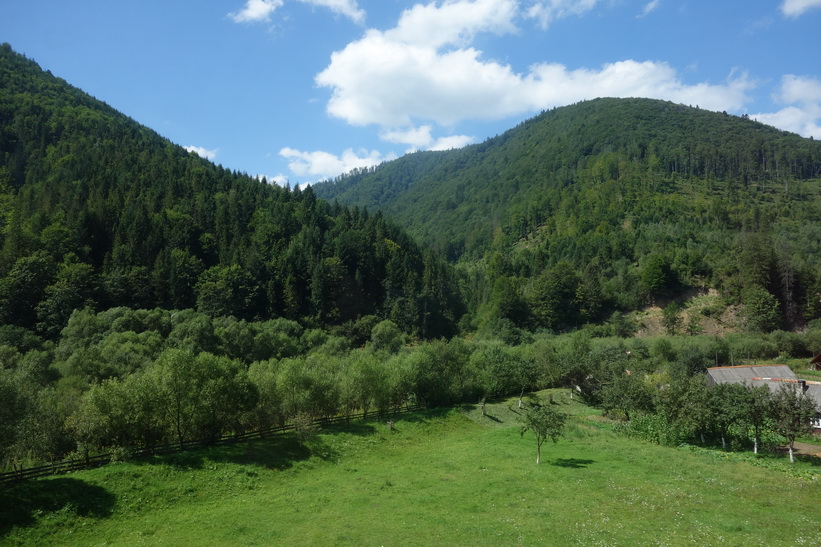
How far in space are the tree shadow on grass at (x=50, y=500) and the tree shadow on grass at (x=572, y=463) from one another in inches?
1321

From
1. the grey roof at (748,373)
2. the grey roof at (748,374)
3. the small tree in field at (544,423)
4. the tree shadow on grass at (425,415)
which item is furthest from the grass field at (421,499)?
the grey roof at (748,373)

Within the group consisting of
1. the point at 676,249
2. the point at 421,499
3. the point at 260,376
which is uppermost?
the point at 676,249

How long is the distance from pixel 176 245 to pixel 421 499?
3778 inches

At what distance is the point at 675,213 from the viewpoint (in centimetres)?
15700

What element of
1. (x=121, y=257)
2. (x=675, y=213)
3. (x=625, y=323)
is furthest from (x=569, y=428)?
(x=675, y=213)

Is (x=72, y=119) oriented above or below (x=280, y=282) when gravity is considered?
above

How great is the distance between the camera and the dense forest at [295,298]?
4212 centimetres

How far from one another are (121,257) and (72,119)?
340ft

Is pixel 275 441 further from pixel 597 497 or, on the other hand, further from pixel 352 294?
pixel 352 294

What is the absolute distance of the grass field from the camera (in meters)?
24.4

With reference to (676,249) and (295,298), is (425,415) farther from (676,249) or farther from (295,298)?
(676,249)

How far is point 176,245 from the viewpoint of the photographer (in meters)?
106

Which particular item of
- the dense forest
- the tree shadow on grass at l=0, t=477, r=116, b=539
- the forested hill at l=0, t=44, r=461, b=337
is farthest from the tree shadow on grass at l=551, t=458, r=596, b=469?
the forested hill at l=0, t=44, r=461, b=337

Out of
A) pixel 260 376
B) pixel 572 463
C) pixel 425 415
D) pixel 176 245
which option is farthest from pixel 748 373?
pixel 176 245
